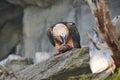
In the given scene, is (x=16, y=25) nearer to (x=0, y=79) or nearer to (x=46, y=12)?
(x=46, y=12)

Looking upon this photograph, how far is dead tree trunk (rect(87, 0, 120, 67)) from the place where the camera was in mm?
2378

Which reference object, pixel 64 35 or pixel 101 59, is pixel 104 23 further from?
pixel 64 35

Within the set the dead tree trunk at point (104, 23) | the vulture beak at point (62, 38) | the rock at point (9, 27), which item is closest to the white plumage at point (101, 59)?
the dead tree trunk at point (104, 23)

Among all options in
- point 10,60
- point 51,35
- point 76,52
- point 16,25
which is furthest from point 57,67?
point 16,25

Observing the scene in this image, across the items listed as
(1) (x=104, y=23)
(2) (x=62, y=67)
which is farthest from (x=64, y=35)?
(1) (x=104, y=23)

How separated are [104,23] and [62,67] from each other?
147 cm

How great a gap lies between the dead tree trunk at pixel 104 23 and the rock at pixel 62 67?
127 cm

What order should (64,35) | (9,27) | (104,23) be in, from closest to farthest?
(104,23) < (64,35) < (9,27)

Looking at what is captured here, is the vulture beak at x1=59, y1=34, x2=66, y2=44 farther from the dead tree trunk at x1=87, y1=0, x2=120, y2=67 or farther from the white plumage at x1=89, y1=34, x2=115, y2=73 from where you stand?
the dead tree trunk at x1=87, y1=0, x2=120, y2=67

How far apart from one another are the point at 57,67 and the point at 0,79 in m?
0.52

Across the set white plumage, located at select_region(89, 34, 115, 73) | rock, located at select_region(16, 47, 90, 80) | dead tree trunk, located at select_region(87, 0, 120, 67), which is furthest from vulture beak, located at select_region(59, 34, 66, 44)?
dead tree trunk, located at select_region(87, 0, 120, 67)

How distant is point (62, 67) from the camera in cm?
382

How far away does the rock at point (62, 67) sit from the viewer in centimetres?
381

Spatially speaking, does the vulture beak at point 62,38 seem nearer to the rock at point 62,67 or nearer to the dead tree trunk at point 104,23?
the rock at point 62,67
